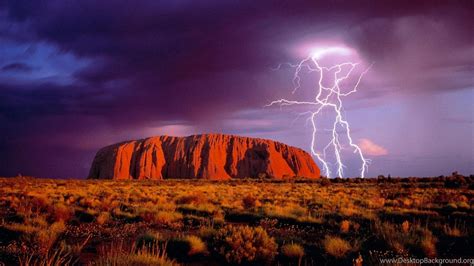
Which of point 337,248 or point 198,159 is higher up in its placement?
point 198,159

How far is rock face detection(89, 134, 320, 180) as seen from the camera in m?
110

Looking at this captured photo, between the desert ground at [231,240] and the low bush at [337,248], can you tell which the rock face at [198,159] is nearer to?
the desert ground at [231,240]

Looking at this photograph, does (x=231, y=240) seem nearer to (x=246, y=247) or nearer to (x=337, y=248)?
(x=246, y=247)

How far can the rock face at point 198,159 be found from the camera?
110m

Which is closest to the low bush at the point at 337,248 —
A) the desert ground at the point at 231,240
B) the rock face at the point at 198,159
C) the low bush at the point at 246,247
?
the desert ground at the point at 231,240

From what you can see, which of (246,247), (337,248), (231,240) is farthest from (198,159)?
(337,248)

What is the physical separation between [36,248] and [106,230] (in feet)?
9.90

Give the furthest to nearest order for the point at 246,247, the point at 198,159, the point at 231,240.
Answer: the point at 198,159 → the point at 231,240 → the point at 246,247

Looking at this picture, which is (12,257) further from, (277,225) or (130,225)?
(277,225)

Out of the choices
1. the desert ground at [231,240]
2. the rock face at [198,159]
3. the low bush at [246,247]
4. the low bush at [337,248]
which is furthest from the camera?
the rock face at [198,159]

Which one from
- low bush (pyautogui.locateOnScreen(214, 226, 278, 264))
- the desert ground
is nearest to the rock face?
the desert ground

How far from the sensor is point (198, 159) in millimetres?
A: 112562

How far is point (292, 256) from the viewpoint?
24.6 ft

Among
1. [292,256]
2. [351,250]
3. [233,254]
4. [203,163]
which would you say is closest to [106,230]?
[233,254]
